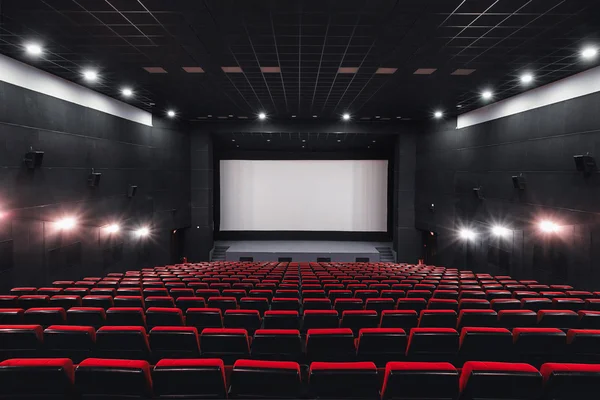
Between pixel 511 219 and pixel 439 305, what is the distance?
8.81m

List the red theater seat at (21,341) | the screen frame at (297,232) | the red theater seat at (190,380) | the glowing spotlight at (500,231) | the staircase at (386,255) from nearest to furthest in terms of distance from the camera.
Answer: the red theater seat at (190,380) → the red theater seat at (21,341) → the glowing spotlight at (500,231) → the staircase at (386,255) → the screen frame at (297,232)

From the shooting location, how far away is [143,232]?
15.5 meters

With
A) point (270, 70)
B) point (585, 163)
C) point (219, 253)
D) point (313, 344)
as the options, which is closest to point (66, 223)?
point (270, 70)

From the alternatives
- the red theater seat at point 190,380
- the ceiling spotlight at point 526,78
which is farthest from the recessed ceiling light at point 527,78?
the red theater seat at point 190,380

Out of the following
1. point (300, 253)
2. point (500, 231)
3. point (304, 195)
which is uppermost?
point (304, 195)

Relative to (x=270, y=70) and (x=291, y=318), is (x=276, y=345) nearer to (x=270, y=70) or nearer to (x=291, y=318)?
(x=291, y=318)

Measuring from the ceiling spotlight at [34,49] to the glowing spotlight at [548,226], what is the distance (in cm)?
Result: 1404

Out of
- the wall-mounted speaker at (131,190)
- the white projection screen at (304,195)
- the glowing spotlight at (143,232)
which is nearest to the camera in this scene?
the wall-mounted speaker at (131,190)

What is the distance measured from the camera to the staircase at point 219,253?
2037 centimetres

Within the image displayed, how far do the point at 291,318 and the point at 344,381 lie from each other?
2120 millimetres

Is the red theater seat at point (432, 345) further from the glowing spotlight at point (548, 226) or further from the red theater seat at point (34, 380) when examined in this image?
A: the glowing spotlight at point (548, 226)

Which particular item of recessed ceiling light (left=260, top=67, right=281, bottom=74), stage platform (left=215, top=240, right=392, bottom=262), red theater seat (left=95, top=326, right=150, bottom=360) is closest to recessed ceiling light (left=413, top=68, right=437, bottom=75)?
recessed ceiling light (left=260, top=67, right=281, bottom=74)

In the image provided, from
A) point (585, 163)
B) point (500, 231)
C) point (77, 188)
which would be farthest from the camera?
point (500, 231)

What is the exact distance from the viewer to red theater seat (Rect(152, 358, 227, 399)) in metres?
2.45
